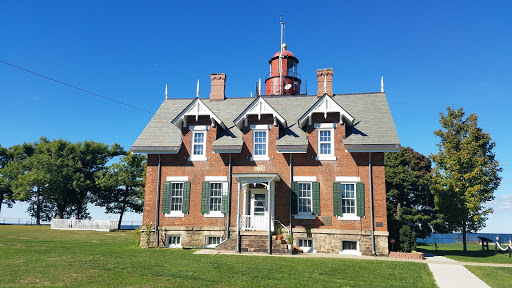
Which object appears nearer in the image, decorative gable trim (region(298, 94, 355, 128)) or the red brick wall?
the red brick wall

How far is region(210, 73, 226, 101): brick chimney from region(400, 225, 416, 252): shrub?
1453cm

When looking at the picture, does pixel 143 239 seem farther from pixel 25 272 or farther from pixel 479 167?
pixel 479 167

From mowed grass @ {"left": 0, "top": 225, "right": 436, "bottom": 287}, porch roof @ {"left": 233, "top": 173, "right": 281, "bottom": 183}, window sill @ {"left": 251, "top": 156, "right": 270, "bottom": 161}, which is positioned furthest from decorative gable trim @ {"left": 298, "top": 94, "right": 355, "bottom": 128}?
mowed grass @ {"left": 0, "top": 225, "right": 436, "bottom": 287}

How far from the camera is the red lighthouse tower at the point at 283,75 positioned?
→ 32.2 meters

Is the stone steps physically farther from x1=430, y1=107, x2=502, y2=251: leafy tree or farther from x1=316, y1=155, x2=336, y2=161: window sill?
x1=430, y1=107, x2=502, y2=251: leafy tree

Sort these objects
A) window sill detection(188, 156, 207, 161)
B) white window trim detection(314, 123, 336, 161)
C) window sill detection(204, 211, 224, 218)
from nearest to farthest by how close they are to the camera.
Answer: white window trim detection(314, 123, 336, 161), window sill detection(204, 211, 224, 218), window sill detection(188, 156, 207, 161)

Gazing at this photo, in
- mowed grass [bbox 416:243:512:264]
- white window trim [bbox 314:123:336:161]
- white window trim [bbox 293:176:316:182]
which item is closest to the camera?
mowed grass [bbox 416:243:512:264]

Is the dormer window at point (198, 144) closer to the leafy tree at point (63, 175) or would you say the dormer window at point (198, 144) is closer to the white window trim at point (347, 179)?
the white window trim at point (347, 179)

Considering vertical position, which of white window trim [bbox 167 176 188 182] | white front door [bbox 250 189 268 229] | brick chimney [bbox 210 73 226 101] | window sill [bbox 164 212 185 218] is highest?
brick chimney [bbox 210 73 226 101]

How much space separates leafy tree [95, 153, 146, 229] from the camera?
43.0 m

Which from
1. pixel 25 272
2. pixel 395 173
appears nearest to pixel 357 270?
pixel 25 272

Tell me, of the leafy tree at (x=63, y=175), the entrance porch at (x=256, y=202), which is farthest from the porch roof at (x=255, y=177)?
the leafy tree at (x=63, y=175)

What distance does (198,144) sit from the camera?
22.5 m

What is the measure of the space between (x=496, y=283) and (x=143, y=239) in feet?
56.7
